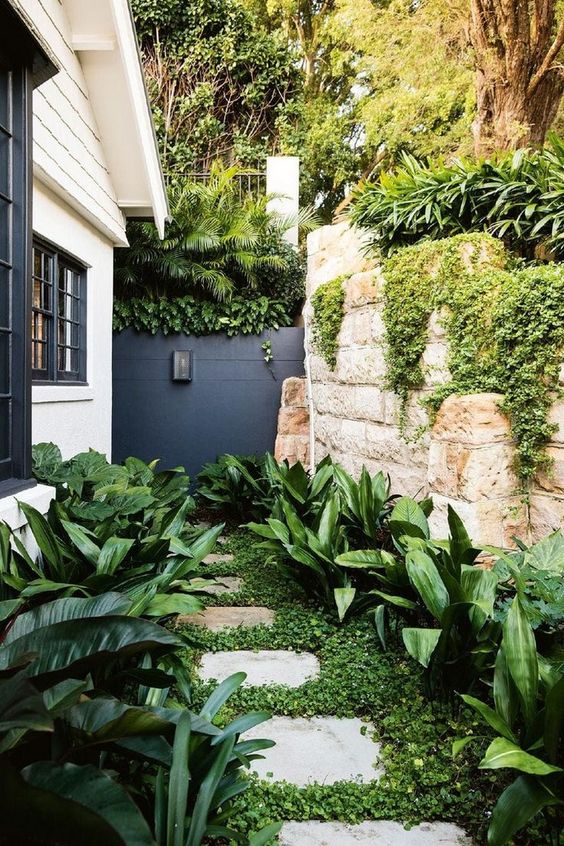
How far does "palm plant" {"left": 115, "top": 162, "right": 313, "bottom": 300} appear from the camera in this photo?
23.1 ft

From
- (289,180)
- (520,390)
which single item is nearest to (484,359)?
(520,390)

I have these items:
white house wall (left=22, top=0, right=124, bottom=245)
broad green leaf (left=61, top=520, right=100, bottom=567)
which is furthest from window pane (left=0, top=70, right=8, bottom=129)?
broad green leaf (left=61, top=520, right=100, bottom=567)

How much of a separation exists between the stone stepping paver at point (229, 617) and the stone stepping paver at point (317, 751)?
1.01 m

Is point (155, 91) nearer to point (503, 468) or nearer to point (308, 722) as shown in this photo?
point (503, 468)

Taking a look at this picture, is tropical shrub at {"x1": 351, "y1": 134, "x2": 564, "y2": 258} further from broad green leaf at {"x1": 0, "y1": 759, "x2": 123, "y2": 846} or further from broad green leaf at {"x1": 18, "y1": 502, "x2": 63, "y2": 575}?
broad green leaf at {"x1": 0, "y1": 759, "x2": 123, "y2": 846}

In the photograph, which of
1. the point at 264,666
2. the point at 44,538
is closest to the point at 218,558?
the point at 264,666

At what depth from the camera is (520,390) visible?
3.35 meters

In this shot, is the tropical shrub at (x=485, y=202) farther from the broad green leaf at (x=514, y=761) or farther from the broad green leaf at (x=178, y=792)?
the broad green leaf at (x=178, y=792)

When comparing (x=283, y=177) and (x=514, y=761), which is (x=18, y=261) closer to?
(x=514, y=761)

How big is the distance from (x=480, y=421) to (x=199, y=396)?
432cm

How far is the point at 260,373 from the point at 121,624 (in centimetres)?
589

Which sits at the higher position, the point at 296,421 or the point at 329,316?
the point at 329,316

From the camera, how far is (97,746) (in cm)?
131

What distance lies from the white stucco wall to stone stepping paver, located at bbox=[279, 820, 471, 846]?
320 centimetres
